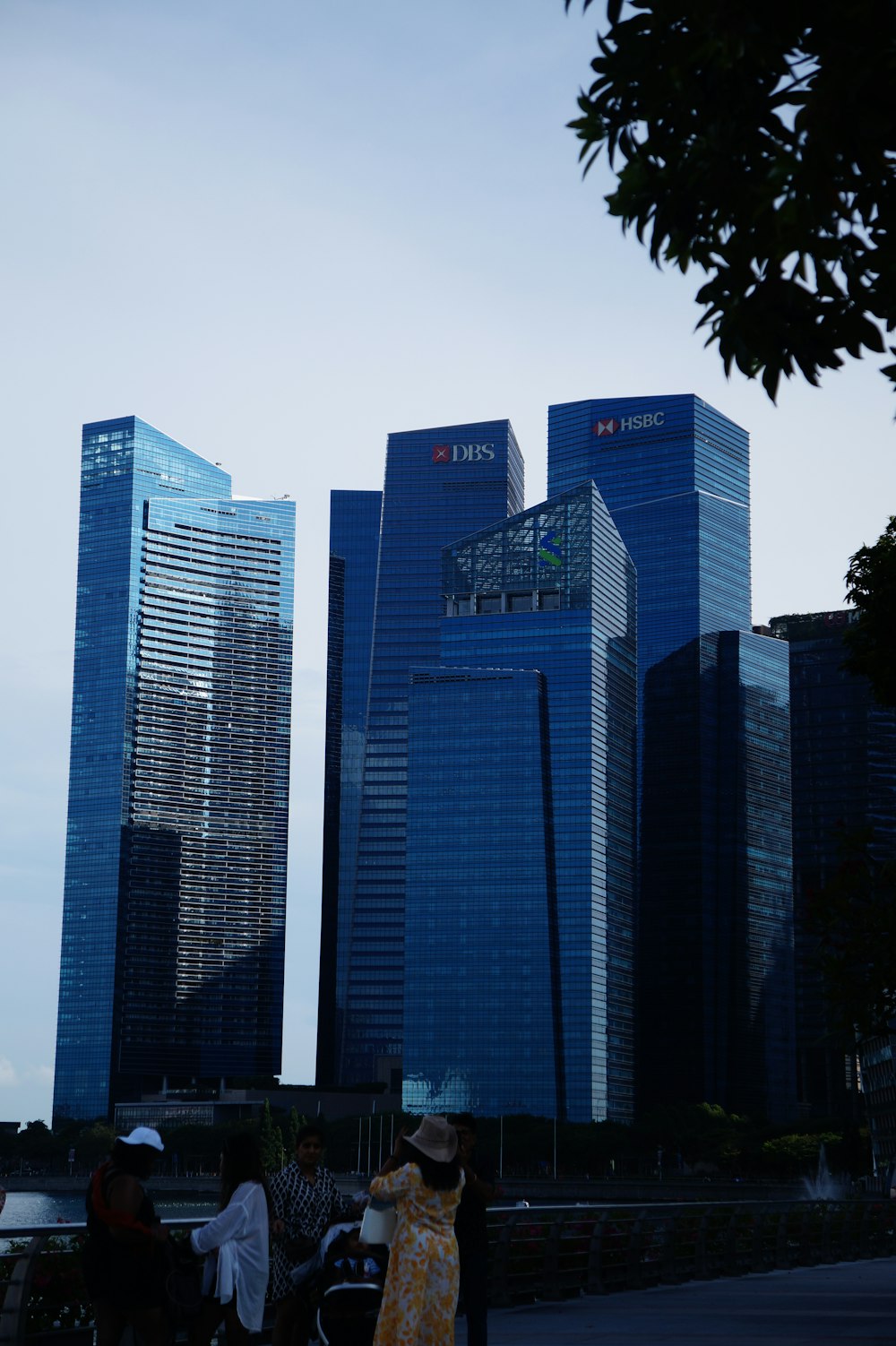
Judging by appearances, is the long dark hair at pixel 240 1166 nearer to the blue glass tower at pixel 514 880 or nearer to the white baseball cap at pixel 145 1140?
the white baseball cap at pixel 145 1140

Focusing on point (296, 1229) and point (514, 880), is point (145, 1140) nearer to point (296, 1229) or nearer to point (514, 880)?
point (296, 1229)

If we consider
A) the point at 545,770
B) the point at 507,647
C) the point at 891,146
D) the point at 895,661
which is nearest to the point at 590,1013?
the point at 545,770

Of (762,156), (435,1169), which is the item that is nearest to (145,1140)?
(435,1169)

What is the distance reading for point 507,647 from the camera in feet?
644

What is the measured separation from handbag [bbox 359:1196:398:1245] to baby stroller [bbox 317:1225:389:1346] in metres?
0.53

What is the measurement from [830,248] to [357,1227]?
30.2 feet

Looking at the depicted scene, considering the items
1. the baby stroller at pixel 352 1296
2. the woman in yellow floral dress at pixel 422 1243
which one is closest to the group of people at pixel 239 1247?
the woman in yellow floral dress at pixel 422 1243

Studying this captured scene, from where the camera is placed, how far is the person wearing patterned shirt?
13.5m

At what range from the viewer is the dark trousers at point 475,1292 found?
15.2 meters

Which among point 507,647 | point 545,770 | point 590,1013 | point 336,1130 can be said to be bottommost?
point 336,1130

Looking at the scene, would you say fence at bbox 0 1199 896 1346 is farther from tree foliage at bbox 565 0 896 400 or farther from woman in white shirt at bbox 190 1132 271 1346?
tree foliage at bbox 565 0 896 400

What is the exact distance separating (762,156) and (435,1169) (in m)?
7.41

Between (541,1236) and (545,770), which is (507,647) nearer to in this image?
(545,770)

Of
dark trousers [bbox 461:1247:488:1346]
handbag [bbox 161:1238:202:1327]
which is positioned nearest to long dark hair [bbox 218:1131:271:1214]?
handbag [bbox 161:1238:202:1327]
